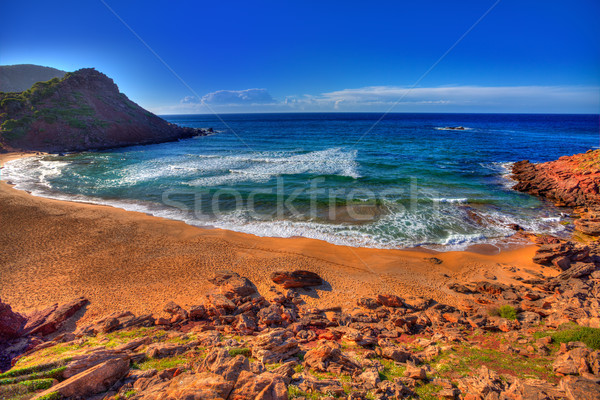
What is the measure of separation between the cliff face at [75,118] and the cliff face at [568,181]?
6370 cm

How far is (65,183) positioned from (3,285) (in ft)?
66.1

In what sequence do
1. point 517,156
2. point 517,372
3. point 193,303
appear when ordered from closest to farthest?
point 517,372 < point 193,303 < point 517,156

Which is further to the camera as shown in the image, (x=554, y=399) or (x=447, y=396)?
(x=447, y=396)

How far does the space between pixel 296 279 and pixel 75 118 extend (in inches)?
2271

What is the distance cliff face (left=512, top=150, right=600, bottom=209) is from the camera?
20.8 metres

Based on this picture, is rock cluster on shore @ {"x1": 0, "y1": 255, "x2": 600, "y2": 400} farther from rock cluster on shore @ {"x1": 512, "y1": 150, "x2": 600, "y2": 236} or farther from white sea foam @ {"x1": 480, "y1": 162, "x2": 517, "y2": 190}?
white sea foam @ {"x1": 480, "y1": 162, "x2": 517, "y2": 190}

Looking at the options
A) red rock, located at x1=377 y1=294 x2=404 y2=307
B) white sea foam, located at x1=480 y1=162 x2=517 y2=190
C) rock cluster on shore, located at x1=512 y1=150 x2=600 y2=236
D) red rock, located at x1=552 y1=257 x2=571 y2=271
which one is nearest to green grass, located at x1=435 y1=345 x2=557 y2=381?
red rock, located at x1=377 y1=294 x2=404 y2=307

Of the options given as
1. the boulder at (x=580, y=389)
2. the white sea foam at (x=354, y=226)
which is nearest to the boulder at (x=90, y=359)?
the boulder at (x=580, y=389)

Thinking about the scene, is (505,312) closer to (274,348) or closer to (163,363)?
(274,348)

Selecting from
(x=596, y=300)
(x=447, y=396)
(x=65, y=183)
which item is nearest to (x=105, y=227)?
(x=65, y=183)

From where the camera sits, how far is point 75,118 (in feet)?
156

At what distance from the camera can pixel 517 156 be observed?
133 feet

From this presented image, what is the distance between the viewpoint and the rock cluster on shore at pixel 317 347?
5.03m

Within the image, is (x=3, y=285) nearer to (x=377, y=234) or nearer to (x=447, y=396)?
(x=447, y=396)
